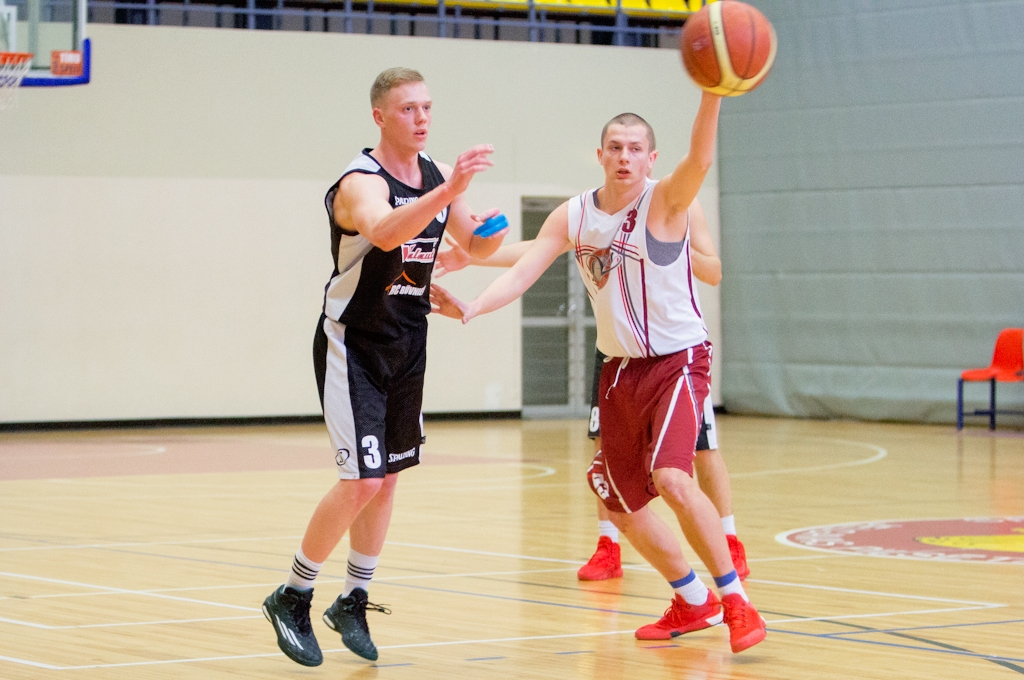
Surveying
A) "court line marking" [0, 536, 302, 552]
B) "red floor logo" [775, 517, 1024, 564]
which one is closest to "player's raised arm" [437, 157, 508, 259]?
"red floor logo" [775, 517, 1024, 564]

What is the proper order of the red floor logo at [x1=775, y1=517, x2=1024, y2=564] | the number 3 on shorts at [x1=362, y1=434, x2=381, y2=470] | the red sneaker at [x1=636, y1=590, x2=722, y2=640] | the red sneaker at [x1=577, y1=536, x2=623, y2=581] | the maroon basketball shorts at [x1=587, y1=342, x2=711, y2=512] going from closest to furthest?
the number 3 on shorts at [x1=362, y1=434, x2=381, y2=470], the maroon basketball shorts at [x1=587, y1=342, x2=711, y2=512], the red sneaker at [x1=636, y1=590, x2=722, y2=640], the red sneaker at [x1=577, y1=536, x2=623, y2=581], the red floor logo at [x1=775, y1=517, x2=1024, y2=564]

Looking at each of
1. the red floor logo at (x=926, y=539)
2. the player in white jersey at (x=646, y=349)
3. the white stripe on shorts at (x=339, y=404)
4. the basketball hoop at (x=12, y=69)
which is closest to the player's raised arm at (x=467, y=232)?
the player in white jersey at (x=646, y=349)

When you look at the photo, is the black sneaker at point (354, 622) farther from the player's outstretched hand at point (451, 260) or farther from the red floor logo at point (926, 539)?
the red floor logo at point (926, 539)

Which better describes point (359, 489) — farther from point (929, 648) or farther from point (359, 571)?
point (929, 648)

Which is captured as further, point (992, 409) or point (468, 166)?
point (992, 409)

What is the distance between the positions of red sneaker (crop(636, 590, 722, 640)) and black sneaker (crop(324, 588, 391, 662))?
36.7 inches

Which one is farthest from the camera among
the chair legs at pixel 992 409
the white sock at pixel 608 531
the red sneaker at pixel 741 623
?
the chair legs at pixel 992 409

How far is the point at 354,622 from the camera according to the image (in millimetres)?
4539

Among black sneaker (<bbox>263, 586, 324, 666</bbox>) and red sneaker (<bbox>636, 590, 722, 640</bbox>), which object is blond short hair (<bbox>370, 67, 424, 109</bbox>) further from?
red sneaker (<bbox>636, 590, 722, 640</bbox>)

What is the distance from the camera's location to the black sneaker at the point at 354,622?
448 cm

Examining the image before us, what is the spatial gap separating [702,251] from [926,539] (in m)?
2.52

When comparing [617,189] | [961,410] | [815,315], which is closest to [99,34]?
[815,315]

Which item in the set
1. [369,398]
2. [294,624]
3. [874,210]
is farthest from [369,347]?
[874,210]

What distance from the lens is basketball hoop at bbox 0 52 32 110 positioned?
11.6 meters
